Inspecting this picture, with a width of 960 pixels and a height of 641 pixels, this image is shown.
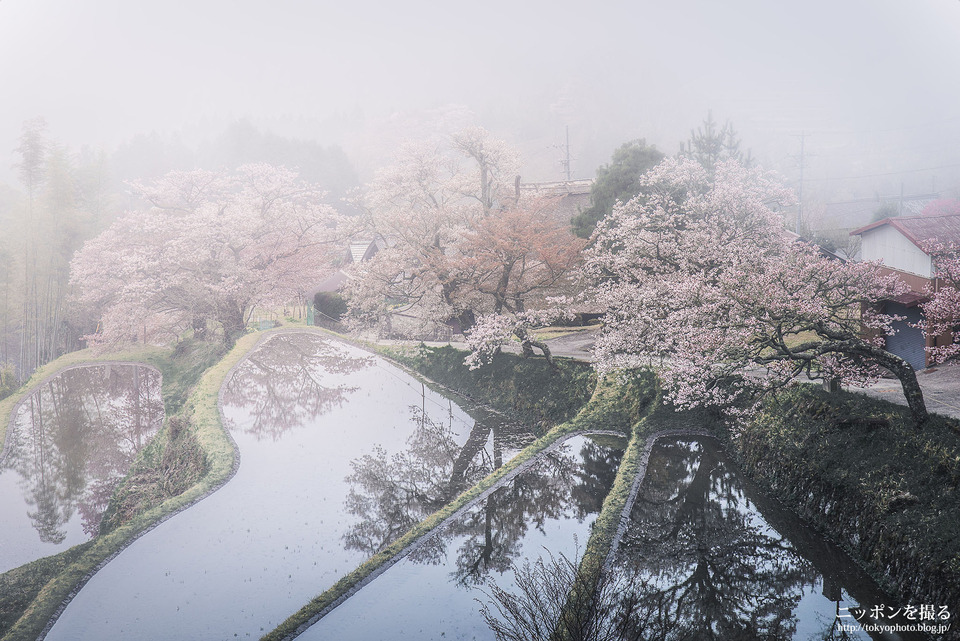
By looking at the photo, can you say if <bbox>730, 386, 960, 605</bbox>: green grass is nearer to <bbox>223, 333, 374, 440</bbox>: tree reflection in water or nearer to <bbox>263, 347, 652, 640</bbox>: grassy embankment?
<bbox>263, 347, 652, 640</bbox>: grassy embankment

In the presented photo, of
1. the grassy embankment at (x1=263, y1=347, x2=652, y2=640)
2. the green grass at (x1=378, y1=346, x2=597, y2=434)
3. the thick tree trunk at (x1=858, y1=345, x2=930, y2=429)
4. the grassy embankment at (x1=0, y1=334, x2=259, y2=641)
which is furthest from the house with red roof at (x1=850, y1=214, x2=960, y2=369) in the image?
the grassy embankment at (x1=0, y1=334, x2=259, y2=641)

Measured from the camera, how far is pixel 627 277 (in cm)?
1639

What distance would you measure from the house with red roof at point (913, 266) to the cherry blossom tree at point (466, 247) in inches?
368

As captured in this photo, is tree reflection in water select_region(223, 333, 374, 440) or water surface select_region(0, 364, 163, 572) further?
tree reflection in water select_region(223, 333, 374, 440)

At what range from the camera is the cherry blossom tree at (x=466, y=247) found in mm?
19297

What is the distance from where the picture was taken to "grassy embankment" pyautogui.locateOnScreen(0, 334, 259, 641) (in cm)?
924

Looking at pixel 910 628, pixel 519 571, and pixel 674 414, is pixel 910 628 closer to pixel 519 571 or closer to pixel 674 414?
pixel 519 571

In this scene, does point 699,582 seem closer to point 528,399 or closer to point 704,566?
point 704,566

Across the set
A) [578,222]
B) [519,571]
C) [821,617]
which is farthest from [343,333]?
[821,617]

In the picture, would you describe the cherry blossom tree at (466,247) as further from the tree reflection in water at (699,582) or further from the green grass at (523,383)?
the tree reflection in water at (699,582)

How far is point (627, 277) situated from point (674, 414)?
4.13 meters

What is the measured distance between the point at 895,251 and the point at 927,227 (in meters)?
1.17

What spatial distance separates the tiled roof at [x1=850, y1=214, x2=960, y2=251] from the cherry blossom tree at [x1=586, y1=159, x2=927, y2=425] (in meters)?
2.22

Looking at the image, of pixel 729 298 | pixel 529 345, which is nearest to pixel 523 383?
pixel 529 345
